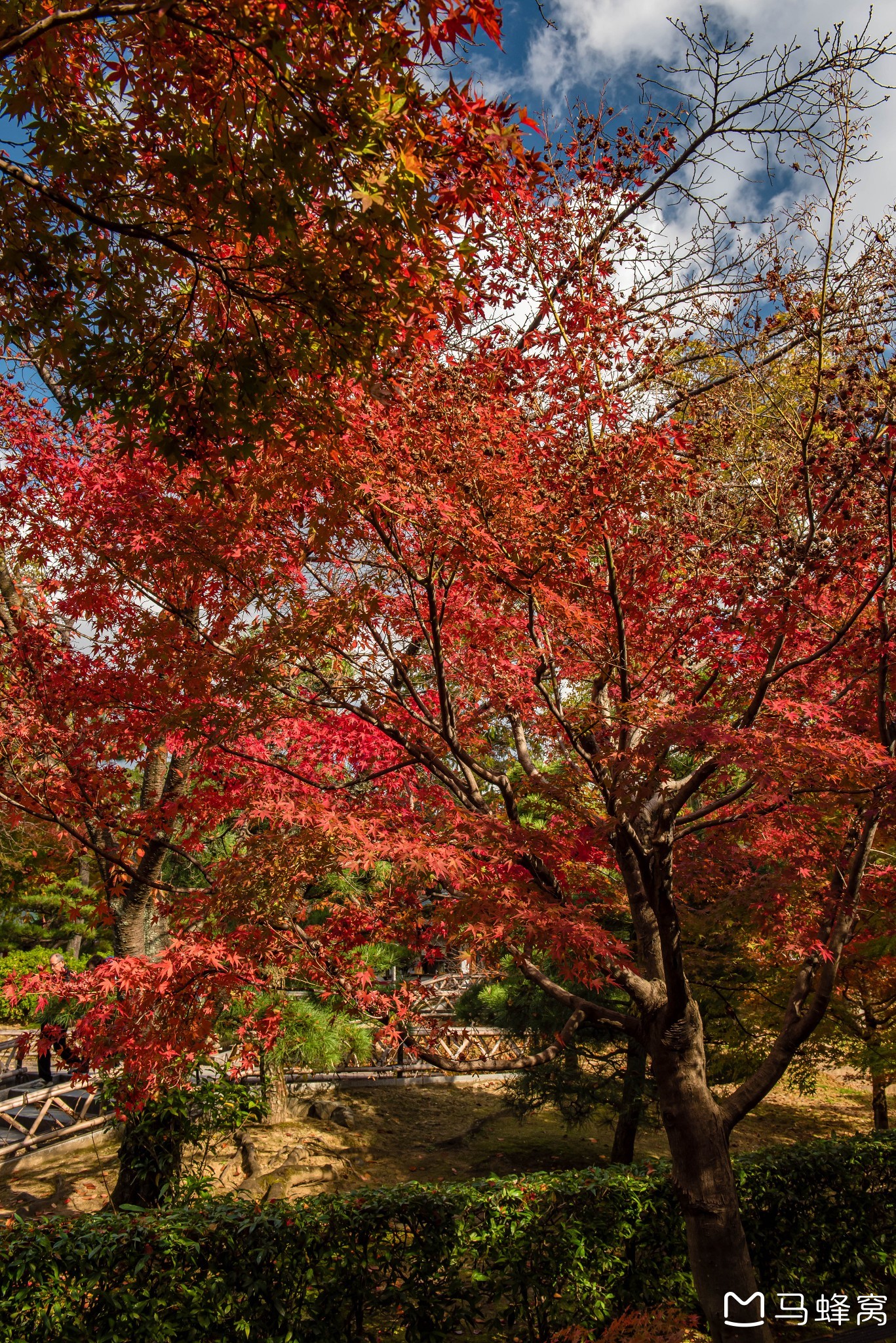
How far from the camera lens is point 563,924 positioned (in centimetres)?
423

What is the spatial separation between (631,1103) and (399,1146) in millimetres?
3827

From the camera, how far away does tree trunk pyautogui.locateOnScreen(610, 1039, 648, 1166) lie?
9.03 metres

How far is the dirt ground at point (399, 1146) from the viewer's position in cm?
894

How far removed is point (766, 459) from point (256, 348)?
11.1ft

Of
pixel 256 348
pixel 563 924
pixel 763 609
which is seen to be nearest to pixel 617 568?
pixel 763 609

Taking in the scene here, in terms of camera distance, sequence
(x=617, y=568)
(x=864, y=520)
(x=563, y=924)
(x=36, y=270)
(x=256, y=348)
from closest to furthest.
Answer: (x=36, y=270), (x=256, y=348), (x=563, y=924), (x=864, y=520), (x=617, y=568)

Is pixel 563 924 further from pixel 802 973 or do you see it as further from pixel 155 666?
pixel 155 666

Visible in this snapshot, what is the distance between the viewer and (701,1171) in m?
4.72

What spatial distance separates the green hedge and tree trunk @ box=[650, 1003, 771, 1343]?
0.62 m

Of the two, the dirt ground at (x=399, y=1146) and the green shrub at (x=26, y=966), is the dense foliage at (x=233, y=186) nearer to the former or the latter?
the dirt ground at (x=399, y=1146)

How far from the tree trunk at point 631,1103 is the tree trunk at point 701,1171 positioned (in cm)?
431
